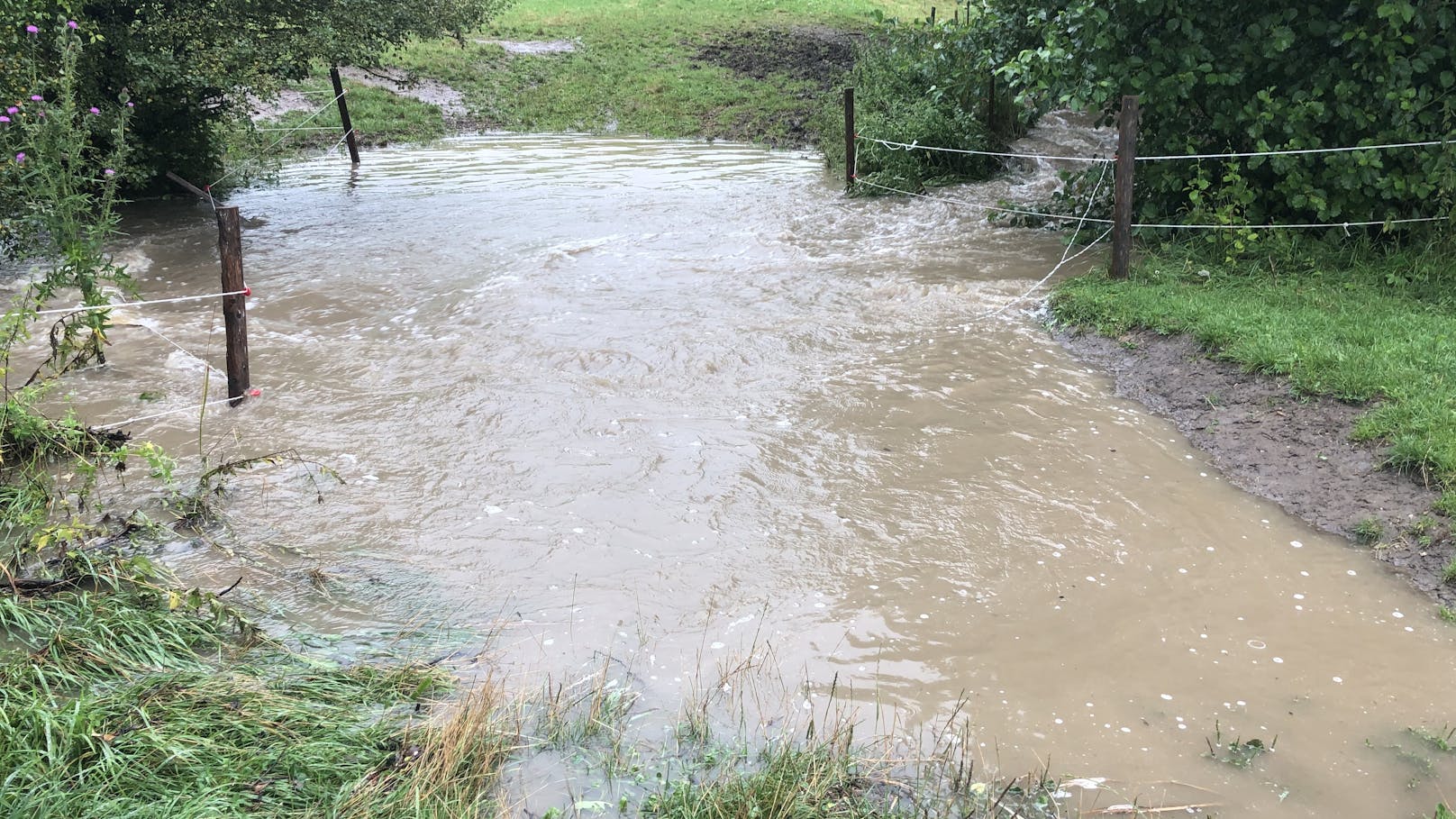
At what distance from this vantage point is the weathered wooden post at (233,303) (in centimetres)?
713

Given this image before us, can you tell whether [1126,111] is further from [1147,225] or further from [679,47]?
[679,47]

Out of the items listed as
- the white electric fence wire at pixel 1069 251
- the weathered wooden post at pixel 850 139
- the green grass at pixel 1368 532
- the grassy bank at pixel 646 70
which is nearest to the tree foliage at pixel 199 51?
the weathered wooden post at pixel 850 139

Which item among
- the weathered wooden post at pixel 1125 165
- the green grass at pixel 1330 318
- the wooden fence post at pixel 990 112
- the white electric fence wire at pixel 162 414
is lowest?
the white electric fence wire at pixel 162 414

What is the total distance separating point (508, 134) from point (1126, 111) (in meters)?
17.2

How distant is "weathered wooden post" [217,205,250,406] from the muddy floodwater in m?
0.35

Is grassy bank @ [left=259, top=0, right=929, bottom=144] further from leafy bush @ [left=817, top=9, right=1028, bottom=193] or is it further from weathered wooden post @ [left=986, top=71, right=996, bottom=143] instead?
weathered wooden post @ [left=986, top=71, right=996, bottom=143]

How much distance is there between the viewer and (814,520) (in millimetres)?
5773

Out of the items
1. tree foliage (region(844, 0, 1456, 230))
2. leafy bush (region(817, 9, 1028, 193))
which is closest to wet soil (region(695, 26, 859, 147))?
leafy bush (region(817, 9, 1028, 193))

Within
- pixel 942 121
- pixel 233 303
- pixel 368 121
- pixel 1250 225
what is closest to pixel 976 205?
pixel 942 121

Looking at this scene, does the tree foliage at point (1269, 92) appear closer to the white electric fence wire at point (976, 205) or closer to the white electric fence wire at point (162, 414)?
the white electric fence wire at point (976, 205)

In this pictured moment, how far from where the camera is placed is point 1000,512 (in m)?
5.77

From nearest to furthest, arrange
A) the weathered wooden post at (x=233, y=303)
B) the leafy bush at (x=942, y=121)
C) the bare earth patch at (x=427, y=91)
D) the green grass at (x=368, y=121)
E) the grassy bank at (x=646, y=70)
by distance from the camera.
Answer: the weathered wooden post at (x=233, y=303) < the leafy bush at (x=942, y=121) < the green grass at (x=368, y=121) < the grassy bank at (x=646, y=70) < the bare earth patch at (x=427, y=91)

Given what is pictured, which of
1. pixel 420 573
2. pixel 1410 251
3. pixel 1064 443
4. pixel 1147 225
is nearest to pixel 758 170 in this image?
pixel 1147 225

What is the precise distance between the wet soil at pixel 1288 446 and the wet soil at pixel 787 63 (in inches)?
563
